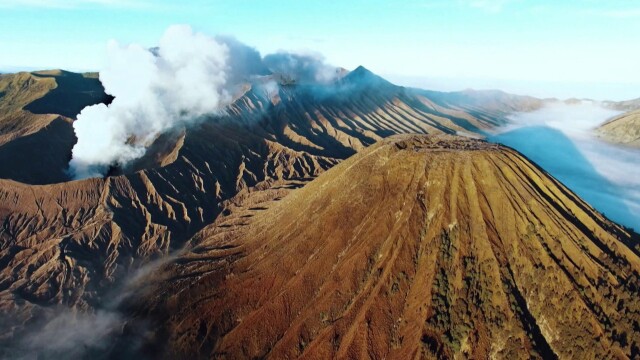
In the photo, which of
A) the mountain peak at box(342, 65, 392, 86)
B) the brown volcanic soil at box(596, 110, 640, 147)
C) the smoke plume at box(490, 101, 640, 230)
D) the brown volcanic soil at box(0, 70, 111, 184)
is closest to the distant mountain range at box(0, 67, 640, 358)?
the brown volcanic soil at box(0, 70, 111, 184)

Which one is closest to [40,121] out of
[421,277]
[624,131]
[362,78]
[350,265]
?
[350,265]

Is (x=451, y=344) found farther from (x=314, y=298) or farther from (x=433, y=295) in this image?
(x=314, y=298)

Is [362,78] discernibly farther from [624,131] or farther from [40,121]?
[40,121]

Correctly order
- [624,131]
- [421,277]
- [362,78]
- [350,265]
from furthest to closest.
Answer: [362,78], [624,131], [350,265], [421,277]

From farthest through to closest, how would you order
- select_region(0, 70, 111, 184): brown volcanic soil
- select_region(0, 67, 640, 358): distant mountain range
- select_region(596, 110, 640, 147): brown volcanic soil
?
select_region(596, 110, 640, 147): brown volcanic soil < select_region(0, 70, 111, 184): brown volcanic soil < select_region(0, 67, 640, 358): distant mountain range

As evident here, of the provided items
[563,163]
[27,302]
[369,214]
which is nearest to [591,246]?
[369,214]

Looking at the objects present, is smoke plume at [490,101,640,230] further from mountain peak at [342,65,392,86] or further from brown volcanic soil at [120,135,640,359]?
mountain peak at [342,65,392,86]

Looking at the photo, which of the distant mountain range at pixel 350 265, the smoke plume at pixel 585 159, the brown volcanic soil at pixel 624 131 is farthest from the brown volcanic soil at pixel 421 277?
the brown volcanic soil at pixel 624 131

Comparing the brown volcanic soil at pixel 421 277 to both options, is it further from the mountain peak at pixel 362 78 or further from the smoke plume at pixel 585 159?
the mountain peak at pixel 362 78
